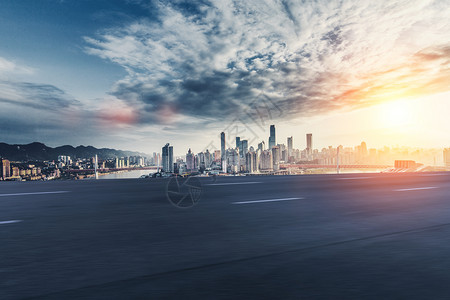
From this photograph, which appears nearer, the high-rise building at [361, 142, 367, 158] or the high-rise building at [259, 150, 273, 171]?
the high-rise building at [259, 150, 273, 171]

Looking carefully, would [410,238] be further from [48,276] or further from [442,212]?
[48,276]

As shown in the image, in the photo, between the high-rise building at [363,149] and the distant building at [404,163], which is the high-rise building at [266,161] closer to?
the distant building at [404,163]

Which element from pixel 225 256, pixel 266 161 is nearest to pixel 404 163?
pixel 266 161

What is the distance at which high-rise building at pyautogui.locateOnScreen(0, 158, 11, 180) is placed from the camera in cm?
2623

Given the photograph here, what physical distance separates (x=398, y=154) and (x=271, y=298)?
272 feet

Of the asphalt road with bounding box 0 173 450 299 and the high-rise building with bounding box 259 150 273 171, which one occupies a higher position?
the high-rise building with bounding box 259 150 273 171

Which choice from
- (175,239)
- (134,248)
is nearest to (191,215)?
(175,239)

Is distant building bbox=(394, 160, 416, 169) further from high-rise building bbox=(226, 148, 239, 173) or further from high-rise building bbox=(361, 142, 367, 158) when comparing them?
high-rise building bbox=(361, 142, 367, 158)

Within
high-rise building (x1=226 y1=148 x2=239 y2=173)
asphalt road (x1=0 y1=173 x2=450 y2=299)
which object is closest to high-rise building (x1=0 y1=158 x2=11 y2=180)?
high-rise building (x1=226 y1=148 x2=239 y2=173)

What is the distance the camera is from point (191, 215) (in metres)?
4.76

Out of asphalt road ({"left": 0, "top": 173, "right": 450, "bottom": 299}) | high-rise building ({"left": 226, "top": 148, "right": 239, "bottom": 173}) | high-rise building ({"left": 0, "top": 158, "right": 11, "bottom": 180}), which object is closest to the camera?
asphalt road ({"left": 0, "top": 173, "right": 450, "bottom": 299})

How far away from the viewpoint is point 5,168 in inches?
1082

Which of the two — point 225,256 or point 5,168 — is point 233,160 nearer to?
point 225,256

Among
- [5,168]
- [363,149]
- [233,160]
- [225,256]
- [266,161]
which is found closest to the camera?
[225,256]
